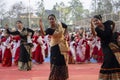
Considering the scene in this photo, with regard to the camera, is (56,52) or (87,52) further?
(87,52)

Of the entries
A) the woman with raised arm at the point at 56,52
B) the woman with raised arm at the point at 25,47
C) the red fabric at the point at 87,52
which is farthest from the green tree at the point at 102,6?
the woman with raised arm at the point at 56,52

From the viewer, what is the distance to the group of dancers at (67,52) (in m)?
6.00

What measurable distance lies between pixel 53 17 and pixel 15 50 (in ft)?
21.4

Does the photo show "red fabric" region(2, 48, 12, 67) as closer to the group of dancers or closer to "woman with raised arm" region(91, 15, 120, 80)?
the group of dancers

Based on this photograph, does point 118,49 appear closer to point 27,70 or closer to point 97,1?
point 27,70

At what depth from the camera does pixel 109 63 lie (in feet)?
19.6

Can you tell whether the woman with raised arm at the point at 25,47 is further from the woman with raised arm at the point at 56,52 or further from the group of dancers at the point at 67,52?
the woman with raised arm at the point at 56,52

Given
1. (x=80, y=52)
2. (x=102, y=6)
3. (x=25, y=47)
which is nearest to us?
(x=25, y=47)

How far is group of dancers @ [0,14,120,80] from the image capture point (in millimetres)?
5996

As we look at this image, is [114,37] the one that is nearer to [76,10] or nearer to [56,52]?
[56,52]

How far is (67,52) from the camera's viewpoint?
26.9ft

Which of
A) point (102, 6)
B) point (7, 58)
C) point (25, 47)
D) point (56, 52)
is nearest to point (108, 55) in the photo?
point (56, 52)

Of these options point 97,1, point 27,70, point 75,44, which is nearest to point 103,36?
point 27,70

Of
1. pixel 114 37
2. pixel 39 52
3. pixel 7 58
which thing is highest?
pixel 114 37
